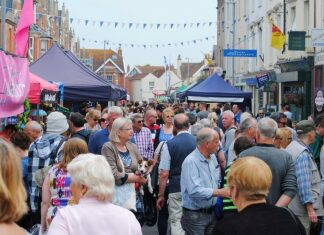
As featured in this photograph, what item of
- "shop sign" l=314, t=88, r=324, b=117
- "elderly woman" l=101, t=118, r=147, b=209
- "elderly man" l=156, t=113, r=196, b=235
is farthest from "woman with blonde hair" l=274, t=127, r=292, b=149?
"shop sign" l=314, t=88, r=324, b=117

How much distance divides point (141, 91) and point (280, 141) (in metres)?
112

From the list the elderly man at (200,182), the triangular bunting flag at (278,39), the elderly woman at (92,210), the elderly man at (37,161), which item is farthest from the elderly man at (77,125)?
the triangular bunting flag at (278,39)

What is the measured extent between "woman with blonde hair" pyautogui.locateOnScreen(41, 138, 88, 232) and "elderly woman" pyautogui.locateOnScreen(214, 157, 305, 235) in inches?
87.7

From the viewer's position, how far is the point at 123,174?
7.35m

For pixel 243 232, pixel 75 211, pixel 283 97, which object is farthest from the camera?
pixel 283 97

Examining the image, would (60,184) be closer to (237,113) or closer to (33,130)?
(33,130)

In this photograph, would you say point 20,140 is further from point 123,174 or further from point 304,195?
point 304,195

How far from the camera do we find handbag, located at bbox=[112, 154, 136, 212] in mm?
7359

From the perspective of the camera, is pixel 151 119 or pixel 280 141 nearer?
pixel 280 141

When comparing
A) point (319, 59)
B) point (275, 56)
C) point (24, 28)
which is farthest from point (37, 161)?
point (275, 56)

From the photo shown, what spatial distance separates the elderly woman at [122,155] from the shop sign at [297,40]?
15.2 metres

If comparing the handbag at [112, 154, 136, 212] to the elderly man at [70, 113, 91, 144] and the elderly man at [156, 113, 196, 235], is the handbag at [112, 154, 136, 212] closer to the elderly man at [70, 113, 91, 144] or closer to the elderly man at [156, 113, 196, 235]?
the elderly man at [156, 113, 196, 235]

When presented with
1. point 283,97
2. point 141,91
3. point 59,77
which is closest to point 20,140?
point 59,77

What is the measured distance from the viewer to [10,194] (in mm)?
3248
